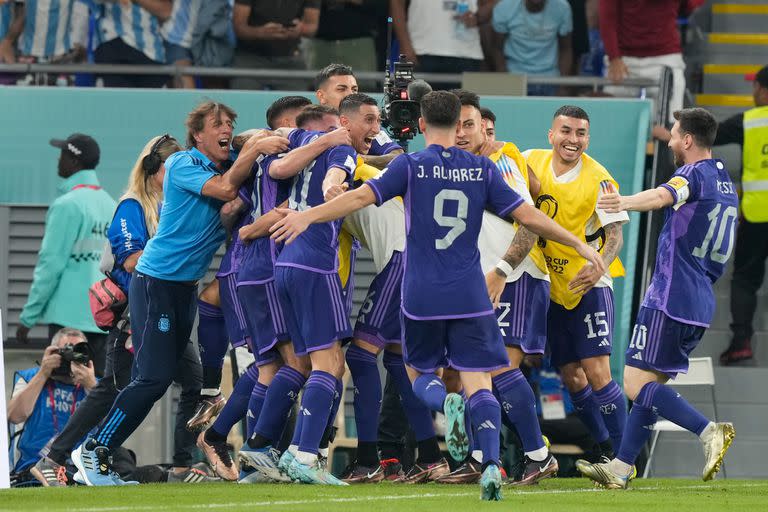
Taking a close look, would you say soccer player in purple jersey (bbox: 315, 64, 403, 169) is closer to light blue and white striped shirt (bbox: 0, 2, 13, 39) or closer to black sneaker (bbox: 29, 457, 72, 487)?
black sneaker (bbox: 29, 457, 72, 487)

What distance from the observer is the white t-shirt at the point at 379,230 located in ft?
31.7

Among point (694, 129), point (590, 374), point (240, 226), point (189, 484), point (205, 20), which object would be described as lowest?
point (189, 484)

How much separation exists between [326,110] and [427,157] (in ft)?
4.61

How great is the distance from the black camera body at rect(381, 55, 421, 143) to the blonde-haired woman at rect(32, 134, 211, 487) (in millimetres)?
1578

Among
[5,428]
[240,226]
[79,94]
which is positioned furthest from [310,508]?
[79,94]

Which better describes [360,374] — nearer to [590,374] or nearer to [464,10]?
[590,374]

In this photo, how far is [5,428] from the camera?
827 centimetres

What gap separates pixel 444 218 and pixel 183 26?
6863mm

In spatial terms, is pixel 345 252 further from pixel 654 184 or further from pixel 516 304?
pixel 654 184

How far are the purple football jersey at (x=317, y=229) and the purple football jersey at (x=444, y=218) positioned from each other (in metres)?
0.75

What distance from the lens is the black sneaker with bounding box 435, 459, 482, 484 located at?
945cm

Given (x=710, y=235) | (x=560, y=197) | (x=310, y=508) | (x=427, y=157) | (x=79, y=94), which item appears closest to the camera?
(x=310, y=508)

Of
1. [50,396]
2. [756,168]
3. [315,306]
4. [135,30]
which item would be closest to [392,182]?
[315,306]

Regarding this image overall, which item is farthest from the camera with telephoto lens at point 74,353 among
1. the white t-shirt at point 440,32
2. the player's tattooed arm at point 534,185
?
the white t-shirt at point 440,32
